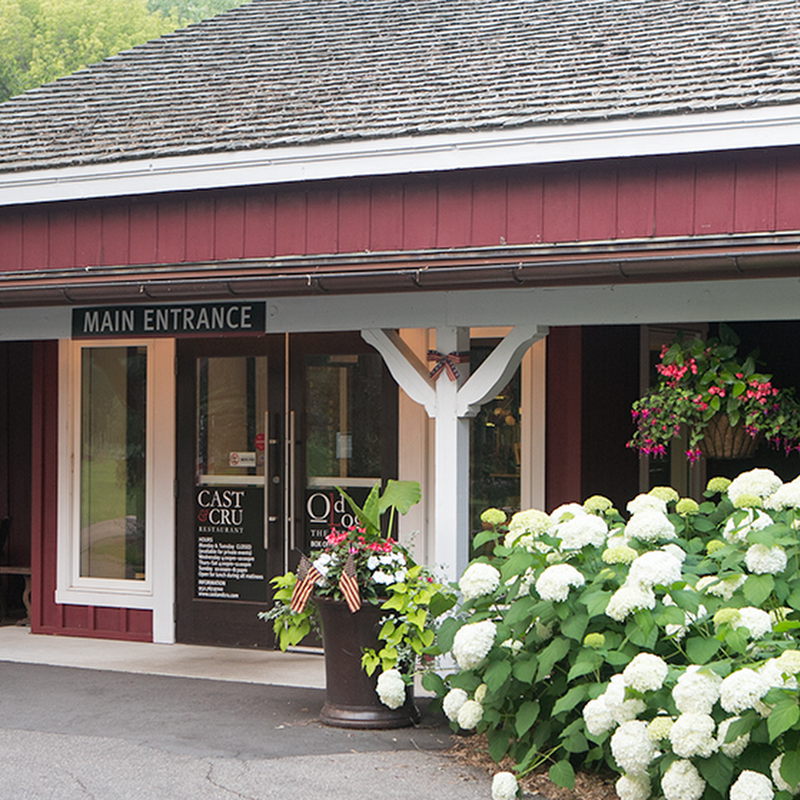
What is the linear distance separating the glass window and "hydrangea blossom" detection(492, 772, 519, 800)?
15.4ft

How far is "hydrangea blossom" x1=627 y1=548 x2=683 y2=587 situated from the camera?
4715 mm

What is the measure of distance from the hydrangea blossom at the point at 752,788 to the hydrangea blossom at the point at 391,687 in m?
2.12

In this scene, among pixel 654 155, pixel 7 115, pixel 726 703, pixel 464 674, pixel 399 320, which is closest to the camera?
pixel 726 703

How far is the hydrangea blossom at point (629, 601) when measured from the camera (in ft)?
15.3

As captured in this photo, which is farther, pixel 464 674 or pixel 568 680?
pixel 464 674

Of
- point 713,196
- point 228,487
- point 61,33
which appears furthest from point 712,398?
point 61,33

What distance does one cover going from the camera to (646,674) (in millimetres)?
4426

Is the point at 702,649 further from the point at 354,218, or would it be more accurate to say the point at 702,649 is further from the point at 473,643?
the point at 354,218

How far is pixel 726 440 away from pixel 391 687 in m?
2.61

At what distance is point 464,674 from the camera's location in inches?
218

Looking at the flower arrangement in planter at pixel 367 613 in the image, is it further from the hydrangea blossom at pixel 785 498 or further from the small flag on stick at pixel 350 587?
the hydrangea blossom at pixel 785 498

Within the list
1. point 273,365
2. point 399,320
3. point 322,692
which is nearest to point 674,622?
point 399,320

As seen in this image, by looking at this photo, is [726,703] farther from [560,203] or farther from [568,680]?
[560,203]

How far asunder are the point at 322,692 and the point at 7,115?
20.9ft
